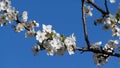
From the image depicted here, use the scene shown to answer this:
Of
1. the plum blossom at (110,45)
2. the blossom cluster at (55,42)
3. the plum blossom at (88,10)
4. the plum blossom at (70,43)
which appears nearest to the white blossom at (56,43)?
the blossom cluster at (55,42)

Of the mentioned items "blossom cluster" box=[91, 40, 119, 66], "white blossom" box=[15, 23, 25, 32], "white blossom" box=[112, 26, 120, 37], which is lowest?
"blossom cluster" box=[91, 40, 119, 66]

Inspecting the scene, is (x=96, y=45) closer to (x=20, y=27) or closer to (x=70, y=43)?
(x=70, y=43)

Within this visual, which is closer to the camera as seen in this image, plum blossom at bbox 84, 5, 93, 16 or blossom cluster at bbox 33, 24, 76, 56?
blossom cluster at bbox 33, 24, 76, 56

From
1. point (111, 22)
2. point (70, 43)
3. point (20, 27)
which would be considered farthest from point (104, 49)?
point (20, 27)

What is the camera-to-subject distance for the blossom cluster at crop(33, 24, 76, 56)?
7.66 meters

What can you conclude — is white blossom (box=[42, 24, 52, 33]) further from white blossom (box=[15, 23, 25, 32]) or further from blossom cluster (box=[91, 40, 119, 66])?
white blossom (box=[15, 23, 25, 32])

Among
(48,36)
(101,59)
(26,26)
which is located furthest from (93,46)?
(26,26)

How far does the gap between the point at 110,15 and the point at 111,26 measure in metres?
0.54

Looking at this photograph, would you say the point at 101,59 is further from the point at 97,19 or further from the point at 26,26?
the point at 26,26

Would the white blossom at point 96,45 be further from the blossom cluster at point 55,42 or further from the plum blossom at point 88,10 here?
the plum blossom at point 88,10

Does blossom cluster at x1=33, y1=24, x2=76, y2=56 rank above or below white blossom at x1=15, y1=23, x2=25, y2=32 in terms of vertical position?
below

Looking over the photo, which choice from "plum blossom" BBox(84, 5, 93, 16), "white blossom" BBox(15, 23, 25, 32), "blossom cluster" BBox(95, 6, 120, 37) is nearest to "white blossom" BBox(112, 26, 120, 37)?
"blossom cluster" BBox(95, 6, 120, 37)

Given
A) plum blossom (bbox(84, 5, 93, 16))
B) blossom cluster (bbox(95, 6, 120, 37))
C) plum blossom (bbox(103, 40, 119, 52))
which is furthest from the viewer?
plum blossom (bbox(84, 5, 93, 16))

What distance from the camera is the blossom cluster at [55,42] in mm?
7656
